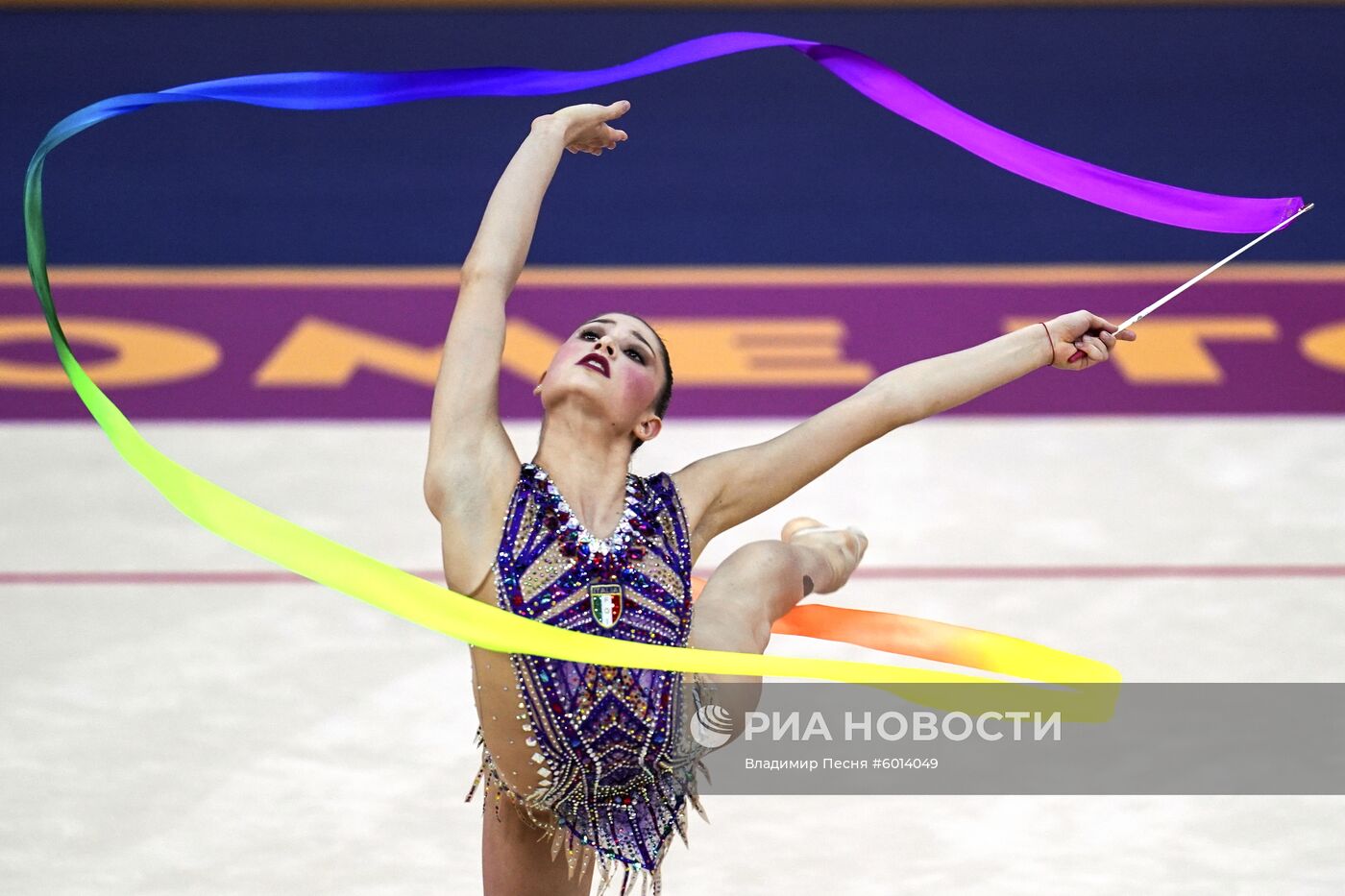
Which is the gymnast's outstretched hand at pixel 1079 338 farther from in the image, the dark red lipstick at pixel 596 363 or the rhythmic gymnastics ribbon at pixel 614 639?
the dark red lipstick at pixel 596 363

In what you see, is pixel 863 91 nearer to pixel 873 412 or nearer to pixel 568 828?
pixel 873 412

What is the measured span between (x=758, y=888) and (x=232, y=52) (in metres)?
4.99

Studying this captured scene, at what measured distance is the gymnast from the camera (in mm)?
2752

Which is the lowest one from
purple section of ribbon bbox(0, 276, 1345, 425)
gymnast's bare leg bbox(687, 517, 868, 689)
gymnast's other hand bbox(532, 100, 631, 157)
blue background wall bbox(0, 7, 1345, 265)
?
gymnast's bare leg bbox(687, 517, 868, 689)

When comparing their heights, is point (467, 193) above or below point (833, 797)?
above

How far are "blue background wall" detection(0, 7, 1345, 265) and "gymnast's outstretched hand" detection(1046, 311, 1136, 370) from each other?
3.32 meters

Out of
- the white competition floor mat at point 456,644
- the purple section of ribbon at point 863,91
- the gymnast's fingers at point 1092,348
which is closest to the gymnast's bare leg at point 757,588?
the white competition floor mat at point 456,644

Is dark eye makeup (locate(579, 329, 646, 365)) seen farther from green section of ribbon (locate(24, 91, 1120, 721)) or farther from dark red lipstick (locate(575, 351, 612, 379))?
green section of ribbon (locate(24, 91, 1120, 721))

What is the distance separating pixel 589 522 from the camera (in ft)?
9.23

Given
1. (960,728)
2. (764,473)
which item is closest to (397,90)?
(764,473)

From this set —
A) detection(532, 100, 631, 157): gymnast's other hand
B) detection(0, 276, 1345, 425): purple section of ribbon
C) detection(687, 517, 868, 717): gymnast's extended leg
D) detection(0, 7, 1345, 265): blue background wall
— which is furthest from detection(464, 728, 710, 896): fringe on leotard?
detection(0, 7, 1345, 265): blue background wall

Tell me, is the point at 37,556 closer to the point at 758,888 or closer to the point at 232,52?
the point at 758,888

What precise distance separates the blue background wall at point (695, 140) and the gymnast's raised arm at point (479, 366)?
10.9ft

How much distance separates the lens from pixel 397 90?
3.06 m
